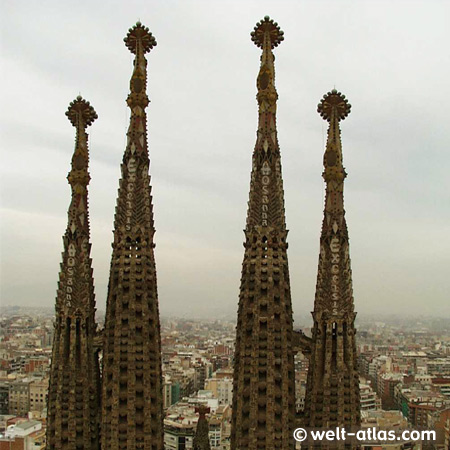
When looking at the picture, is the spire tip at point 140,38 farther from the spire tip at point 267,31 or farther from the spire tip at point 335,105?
the spire tip at point 335,105

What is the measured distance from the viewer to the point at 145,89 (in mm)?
14086

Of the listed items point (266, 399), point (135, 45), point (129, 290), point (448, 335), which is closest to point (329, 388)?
point (266, 399)

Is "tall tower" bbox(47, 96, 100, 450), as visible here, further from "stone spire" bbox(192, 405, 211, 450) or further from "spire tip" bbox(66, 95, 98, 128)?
"stone spire" bbox(192, 405, 211, 450)

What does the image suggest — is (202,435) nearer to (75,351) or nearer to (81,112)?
(75,351)

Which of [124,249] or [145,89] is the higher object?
[145,89]

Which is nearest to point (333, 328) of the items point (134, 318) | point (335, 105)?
point (134, 318)

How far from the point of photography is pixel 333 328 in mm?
13336

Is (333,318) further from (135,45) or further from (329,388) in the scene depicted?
(135,45)

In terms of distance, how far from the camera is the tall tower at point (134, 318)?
42.4 feet

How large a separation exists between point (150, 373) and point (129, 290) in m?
1.70

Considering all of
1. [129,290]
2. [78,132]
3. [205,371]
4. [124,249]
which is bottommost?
[205,371]

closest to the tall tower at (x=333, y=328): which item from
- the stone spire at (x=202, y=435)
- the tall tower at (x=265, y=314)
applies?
the tall tower at (x=265, y=314)

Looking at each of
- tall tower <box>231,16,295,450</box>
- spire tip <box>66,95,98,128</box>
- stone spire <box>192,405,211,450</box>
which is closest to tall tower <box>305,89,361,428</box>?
tall tower <box>231,16,295,450</box>

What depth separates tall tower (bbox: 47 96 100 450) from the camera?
13203 millimetres
